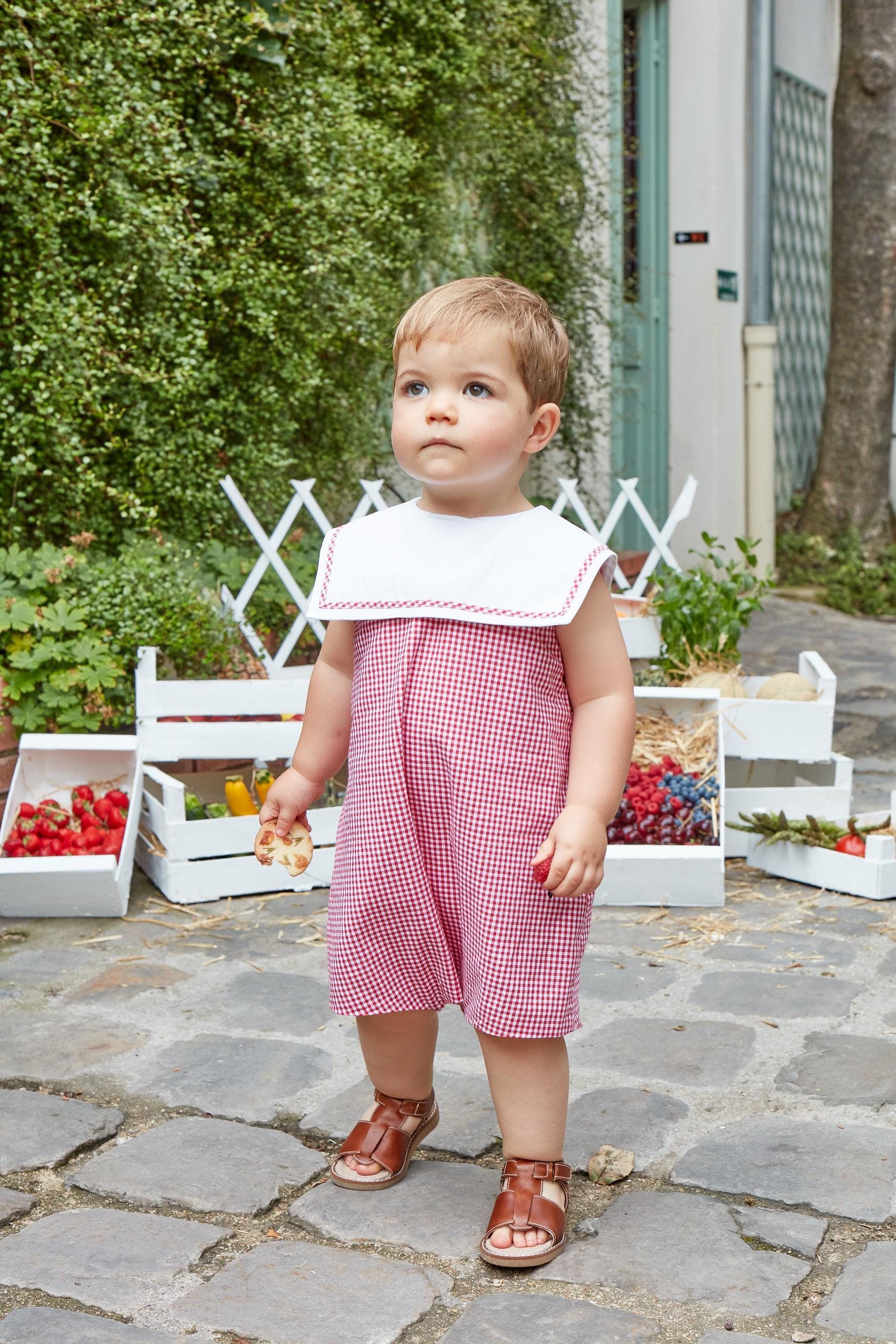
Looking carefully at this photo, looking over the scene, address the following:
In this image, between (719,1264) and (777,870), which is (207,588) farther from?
(719,1264)

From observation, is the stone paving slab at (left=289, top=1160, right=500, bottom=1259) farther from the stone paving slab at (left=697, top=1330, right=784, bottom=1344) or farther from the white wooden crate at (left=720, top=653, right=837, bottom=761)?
the white wooden crate at (left=720, top=653, right=837, bottom=761)

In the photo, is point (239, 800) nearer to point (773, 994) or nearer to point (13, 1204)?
point (773, 994)

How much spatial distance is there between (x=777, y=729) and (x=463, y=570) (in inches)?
89.0

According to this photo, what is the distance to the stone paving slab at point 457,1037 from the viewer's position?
272cm

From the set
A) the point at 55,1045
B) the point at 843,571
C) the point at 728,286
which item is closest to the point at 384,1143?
the point at 55,1045

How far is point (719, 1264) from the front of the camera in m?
1.95

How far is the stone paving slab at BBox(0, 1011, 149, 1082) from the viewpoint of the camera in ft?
8.54

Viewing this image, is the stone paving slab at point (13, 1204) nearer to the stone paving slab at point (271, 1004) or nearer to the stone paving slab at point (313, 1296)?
the stone paving slab at point (313, 1296)

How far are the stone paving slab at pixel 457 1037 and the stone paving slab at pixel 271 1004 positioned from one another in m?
0.22

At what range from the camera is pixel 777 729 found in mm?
4047

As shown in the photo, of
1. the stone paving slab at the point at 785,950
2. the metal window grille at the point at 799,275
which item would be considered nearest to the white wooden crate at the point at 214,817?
the stone paving slab at the point at 785,950

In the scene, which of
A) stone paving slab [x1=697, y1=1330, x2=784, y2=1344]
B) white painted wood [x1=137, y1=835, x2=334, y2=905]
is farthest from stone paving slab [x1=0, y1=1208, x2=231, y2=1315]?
white painted wood [x1=137, y1=835, x2=334, y2=905]

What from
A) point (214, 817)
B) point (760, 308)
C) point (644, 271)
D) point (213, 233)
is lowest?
point (214, 817)

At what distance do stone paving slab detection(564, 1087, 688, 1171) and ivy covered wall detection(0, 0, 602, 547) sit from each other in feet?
7.82
